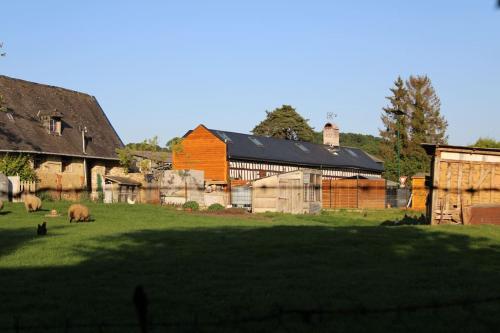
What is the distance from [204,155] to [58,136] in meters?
18.5

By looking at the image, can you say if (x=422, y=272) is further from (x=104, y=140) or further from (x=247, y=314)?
(x=104, y=140)

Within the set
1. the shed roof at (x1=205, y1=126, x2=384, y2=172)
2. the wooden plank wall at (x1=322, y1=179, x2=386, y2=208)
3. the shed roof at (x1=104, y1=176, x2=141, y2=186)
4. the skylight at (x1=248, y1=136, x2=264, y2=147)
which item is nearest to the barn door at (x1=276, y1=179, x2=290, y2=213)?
the shed roof at (x1=104, y1=176, x2=141, y2=186)

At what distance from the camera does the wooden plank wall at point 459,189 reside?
29703mm

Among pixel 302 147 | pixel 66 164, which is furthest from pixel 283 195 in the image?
pixel 302 147

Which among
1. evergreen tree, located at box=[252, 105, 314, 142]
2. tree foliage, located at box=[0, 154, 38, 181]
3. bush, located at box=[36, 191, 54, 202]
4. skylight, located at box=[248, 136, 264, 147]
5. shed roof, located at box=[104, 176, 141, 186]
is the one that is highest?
evergreen tree, located at box=[252, 105, 314, 142]

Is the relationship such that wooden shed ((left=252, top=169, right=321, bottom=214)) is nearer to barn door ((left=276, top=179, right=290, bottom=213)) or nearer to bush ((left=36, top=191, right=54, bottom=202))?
barn door ((left=276, top=179, right=290, bottom=213))

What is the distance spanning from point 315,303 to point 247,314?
136 cm

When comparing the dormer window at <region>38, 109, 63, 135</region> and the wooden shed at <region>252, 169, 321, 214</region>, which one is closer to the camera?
the wooden shed at <region>252, 169, 321, 214</region>

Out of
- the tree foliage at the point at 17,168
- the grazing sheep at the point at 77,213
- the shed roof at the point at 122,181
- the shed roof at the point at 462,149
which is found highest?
the shed roof at the point at 462,149

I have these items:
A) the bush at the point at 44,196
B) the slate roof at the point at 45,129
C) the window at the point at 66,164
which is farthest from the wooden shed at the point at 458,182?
the window at the point at 66,164

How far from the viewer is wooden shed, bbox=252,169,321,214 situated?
4494cm

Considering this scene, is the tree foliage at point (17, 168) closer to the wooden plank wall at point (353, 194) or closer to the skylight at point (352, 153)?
the wooden plank wall at point (353, 194)

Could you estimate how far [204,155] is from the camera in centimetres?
6875

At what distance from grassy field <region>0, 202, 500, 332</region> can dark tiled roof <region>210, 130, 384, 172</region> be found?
45.1 metres
